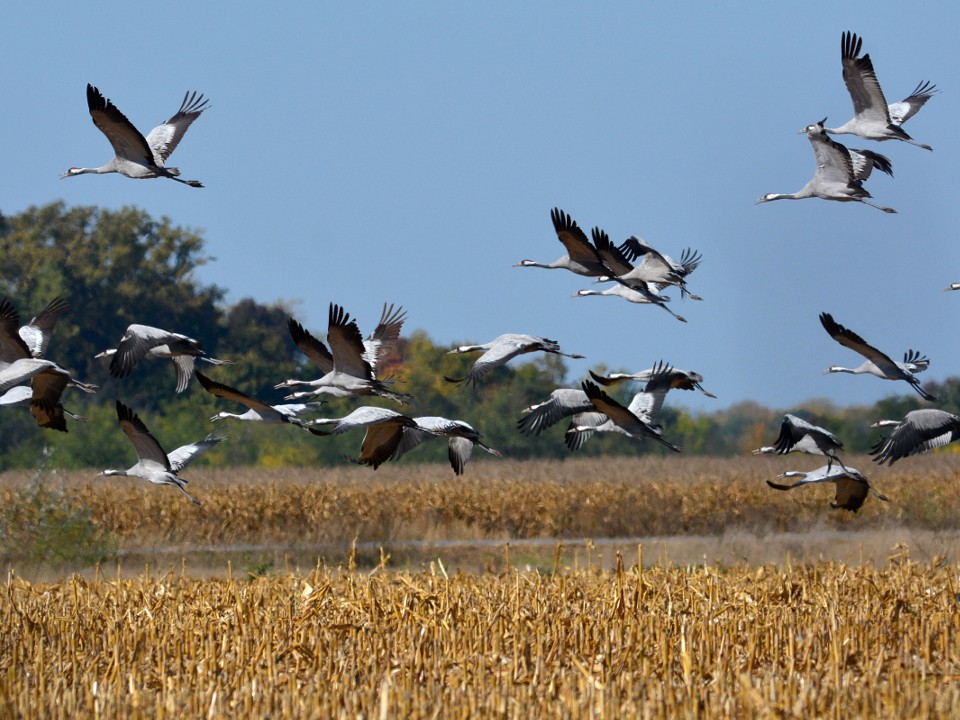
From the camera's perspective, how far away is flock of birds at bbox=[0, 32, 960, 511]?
1180 centimetres

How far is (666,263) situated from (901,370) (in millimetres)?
2302

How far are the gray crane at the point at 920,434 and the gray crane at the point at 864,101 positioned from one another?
2.60 m

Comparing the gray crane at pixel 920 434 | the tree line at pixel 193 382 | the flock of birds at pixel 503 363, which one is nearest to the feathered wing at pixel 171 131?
the flock of birds at pixel 503 363

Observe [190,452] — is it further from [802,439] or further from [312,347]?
[802,439]

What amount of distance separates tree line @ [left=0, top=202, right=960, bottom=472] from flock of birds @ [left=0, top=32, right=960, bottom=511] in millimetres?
22802

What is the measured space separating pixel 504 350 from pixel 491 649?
332 centimetres

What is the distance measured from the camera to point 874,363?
12.5 metres

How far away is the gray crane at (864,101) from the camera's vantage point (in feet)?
44.8

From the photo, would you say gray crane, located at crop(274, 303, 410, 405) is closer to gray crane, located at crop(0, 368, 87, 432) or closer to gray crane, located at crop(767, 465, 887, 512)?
gray crane, located at crop(0, 368, 87, 432)

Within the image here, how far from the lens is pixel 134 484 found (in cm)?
3300

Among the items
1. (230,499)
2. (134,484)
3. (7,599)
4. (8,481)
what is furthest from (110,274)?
(7,599)

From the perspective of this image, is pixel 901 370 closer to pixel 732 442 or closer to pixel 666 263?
pixel 666 263

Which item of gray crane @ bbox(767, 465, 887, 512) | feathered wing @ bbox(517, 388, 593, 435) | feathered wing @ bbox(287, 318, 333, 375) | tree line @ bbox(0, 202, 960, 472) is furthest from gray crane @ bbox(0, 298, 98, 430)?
tree line @ bbox(0, 202, 960, 472)

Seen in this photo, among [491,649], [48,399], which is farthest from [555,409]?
[48,399]
